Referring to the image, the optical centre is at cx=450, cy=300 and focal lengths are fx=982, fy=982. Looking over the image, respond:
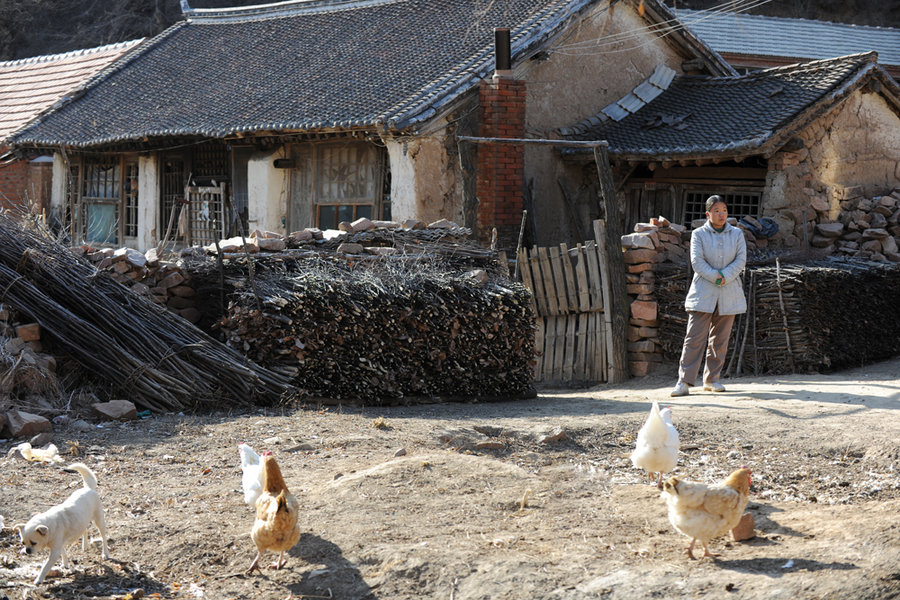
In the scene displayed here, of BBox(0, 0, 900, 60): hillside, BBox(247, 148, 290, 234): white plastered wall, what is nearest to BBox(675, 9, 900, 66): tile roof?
BBox(0, 0, 900, 60): hillside

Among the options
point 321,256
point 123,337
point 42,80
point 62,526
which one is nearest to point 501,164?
point 321,256

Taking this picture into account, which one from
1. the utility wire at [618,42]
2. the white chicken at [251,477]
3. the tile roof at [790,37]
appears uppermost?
the tile roof at [790,37]

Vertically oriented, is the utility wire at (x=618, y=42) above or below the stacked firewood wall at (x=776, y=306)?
above

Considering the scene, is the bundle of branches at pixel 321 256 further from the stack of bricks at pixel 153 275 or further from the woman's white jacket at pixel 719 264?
the woman's white jacket at pixel 719 264

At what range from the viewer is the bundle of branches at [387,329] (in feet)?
28.7

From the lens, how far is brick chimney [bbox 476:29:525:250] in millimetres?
13867

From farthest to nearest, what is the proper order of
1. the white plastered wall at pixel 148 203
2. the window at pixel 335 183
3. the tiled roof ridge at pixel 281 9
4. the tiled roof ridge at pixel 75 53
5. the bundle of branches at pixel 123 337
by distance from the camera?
the tiled roof ridge at pixel 75 53, the tiled roof ridge at pixel 281 9, the white plastered wall at pixel 148 203, the window at pixel 335 183, the bundle of branches at pixel 123 337

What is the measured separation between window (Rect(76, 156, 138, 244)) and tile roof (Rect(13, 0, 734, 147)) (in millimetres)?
1087

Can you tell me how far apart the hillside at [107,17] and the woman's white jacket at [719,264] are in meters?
29.9

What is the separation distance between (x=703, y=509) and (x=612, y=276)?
6.96m

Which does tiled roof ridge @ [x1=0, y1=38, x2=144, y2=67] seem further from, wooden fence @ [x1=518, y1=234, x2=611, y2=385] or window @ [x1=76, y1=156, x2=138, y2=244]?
wooden fence @ [x1=518, y1=234, x2=611, y2=385]

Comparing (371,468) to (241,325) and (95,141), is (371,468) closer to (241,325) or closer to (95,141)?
(241,325)

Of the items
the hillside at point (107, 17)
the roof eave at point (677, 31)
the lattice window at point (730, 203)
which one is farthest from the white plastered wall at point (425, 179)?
the hillside at point (107, 17)

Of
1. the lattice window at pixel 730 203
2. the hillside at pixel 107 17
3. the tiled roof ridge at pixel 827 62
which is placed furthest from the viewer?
the hillside at pixel 107 17
